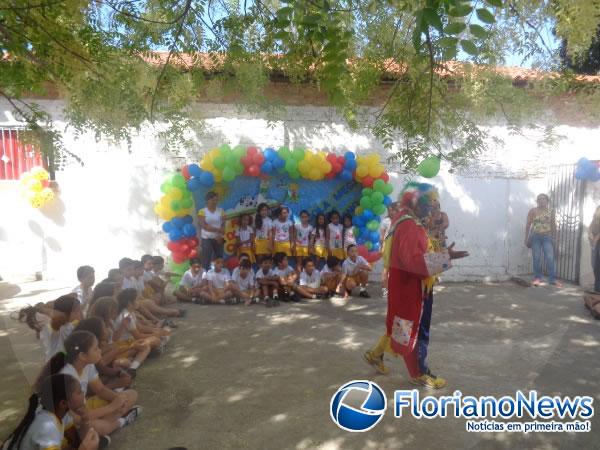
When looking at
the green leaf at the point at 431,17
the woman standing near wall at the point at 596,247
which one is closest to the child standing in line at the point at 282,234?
the woman standing near wall at the point at 596,247

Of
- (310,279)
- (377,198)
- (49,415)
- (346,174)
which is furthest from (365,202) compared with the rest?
(49,415)

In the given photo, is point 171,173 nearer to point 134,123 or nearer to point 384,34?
point 134,123

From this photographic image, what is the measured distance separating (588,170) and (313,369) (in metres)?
6.00

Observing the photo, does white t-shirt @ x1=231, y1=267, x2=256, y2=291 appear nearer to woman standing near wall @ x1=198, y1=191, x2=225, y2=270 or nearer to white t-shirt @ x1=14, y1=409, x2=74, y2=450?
woman standing near wall @ x1=198, y1=191, x2=225, y2=270

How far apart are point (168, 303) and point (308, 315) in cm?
201

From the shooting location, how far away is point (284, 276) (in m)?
7.21

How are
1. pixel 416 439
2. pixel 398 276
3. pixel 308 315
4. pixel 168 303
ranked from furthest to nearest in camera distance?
pixel 168 303 → pixel 308 315 → pixel 398 276 → pixel 416 439

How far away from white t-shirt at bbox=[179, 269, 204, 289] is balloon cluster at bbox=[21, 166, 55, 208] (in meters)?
2.69

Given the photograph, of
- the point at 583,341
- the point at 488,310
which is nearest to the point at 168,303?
the point at 488,310

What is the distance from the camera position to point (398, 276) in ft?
12.9

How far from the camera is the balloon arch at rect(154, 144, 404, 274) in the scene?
7.35 meters

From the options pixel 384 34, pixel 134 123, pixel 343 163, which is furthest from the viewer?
pixel 343 163

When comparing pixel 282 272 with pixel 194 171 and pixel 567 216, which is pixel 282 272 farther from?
pixel 567 216

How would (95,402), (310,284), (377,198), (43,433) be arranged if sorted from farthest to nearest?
(377,198) → (310,284) → (95,402) → (43,433)
